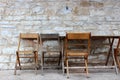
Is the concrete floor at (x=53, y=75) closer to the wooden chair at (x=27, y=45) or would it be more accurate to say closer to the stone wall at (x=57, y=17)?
the wooden chair at (x=27, y=45)

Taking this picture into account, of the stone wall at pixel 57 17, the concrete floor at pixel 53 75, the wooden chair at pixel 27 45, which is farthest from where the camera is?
the stone wall at pixel 57 17

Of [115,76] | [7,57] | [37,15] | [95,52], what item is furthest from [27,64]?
[115,76]

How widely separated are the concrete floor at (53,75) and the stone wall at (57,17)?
79 centimetres

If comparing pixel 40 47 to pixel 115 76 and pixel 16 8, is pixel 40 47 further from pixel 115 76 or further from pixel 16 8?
pixel 115 76

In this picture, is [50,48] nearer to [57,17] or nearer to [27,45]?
[27,45]

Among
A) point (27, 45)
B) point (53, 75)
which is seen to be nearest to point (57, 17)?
point (27, 45)

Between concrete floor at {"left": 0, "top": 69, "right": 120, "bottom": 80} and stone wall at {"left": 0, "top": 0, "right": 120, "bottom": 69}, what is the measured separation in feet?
2.60

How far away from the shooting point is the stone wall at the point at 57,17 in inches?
236

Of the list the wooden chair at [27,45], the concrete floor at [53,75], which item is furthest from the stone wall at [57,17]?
the concrete floor at [53,75]

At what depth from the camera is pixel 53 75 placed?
17.2ft

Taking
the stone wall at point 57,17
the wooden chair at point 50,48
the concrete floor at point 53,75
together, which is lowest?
the concrete floor at point 53,75

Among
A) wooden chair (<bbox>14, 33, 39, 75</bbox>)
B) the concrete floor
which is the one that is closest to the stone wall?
wooden chair (<bbox>14, 33, 39, 75</bbox>)

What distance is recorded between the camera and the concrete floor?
4998 mm

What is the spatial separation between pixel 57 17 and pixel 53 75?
144 cm
